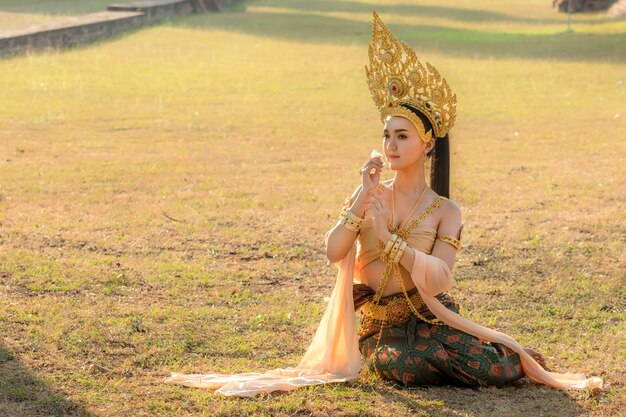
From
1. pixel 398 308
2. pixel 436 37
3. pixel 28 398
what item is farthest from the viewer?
pixel 436 37

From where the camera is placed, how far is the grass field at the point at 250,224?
4.52 metres

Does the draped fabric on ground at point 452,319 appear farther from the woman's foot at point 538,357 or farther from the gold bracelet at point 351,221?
the gold bracelet at point 351,221

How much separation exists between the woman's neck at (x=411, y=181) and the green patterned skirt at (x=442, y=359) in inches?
20.4

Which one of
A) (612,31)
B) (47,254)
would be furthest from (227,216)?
(612,31)

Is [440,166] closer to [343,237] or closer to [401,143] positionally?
[401,143]

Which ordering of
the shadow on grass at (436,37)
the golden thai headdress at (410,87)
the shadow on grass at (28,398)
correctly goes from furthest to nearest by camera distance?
the shadow on grass at (436,37) < the golden thai headdress at (410,87) < the shadow on grass at (28,398)

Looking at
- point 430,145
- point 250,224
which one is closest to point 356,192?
point 430,145

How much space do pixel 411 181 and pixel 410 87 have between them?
40cm

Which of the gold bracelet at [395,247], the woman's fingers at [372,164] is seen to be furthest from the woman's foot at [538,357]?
the woman's fingers at [372,164]

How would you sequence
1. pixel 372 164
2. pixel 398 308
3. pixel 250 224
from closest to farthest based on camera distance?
pixel 372 164 → pixel 398 308 → pixel 250 224

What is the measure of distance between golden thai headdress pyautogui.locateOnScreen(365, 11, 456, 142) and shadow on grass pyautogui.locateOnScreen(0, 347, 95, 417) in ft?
5.54

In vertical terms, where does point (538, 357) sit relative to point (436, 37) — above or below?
below

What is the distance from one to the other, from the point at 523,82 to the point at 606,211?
735cm

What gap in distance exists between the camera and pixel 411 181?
4.65 meters
